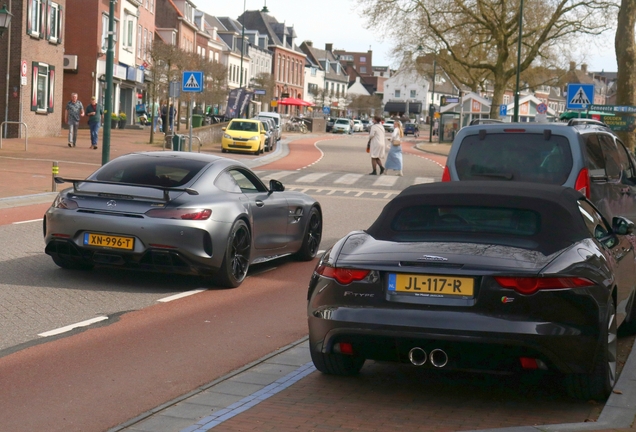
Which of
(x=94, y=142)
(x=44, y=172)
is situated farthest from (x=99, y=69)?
(x=44, y=172)

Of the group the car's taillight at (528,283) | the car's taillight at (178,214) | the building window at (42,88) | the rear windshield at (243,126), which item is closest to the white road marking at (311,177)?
Answer: the rear windshield at (243,126)

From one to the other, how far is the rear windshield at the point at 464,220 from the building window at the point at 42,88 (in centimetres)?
A: 3623

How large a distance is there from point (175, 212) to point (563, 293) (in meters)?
4.86

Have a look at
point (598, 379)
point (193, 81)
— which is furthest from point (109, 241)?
point (193, 81)

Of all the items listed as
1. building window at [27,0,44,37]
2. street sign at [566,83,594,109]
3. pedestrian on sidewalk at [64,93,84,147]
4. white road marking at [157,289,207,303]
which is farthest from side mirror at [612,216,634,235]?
building window at [27,0,44,37]

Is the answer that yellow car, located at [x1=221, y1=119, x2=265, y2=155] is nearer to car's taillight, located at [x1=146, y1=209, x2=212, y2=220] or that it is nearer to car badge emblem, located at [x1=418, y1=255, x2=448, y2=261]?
car's taillight, located at [x1=146, y1=209, x2=212, y2=220]

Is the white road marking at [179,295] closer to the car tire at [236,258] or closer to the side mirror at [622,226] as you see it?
the car tire at [236,258]

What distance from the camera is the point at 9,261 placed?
10977 mm

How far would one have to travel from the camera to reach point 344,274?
582cm

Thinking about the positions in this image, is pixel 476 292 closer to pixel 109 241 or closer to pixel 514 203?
pixel 514 203

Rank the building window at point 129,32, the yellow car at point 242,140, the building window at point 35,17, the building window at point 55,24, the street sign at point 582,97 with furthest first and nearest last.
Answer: the building window at point 129,32 → the yellow car at point 242,140 → the building window at point 55,24 → the building window at point 35,17 → the street sign at point 582,97

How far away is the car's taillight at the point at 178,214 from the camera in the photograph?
31.0ft

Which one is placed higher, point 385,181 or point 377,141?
point 377,141

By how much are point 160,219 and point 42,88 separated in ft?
Answer: 112
